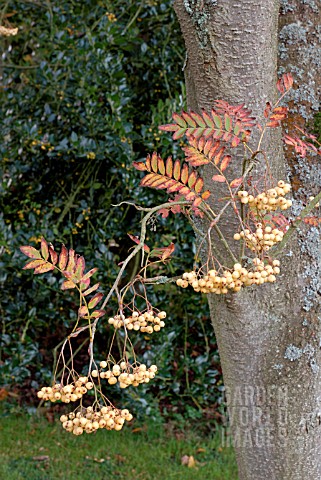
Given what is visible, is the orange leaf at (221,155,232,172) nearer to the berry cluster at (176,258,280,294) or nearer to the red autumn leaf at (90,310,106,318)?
the berry cluster at (176,258,280,294)

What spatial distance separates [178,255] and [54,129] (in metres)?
0.93

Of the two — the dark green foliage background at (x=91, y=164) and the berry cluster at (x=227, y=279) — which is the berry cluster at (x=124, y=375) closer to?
the berry cluster at (x=227, y=279)

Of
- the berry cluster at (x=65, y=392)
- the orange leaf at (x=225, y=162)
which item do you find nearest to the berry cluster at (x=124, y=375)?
the berry cluster at (x=65, y=392)

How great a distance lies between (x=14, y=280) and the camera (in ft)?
10.9

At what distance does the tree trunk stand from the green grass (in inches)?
55.8

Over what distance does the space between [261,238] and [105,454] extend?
2.35m

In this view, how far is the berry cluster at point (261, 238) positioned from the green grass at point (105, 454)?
2101 mm

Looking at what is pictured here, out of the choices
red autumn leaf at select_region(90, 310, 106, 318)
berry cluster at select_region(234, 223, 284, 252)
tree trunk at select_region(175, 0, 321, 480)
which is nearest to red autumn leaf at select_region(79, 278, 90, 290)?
red autumn leaf at select_region(90, 310, 106, 318)

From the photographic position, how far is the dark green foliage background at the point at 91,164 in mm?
3068

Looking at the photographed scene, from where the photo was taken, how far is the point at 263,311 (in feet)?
4.84

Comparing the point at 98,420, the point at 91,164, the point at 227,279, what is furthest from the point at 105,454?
the point at 227,279

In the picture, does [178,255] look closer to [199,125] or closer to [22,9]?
[22,9]

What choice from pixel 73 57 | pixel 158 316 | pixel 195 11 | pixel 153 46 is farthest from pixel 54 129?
pixel 158 316

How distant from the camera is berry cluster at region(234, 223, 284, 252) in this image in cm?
108
